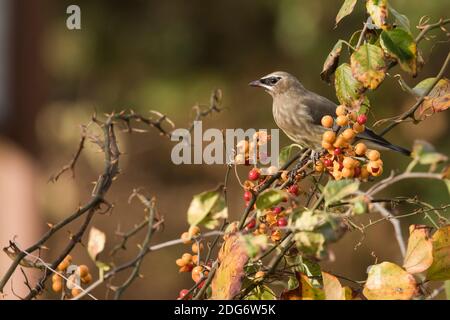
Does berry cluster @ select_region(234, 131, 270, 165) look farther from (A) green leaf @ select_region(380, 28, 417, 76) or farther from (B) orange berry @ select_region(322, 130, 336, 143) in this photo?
(A) green leaf @ select_region(380, 28, 417, 76)

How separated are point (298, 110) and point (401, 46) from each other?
1756mm

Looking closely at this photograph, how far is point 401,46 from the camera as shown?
1.31 metres

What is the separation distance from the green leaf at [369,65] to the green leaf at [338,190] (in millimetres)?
291

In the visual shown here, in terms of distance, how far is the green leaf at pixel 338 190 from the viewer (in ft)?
3.47

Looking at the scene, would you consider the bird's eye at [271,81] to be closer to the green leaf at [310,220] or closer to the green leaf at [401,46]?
the green leaf at [401,46]

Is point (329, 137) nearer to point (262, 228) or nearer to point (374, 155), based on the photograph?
point (374, 155)

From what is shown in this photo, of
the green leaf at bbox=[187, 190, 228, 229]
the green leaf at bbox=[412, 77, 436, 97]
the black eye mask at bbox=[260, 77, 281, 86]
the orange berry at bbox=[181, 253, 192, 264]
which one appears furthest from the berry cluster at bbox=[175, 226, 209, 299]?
the black eye mask at bbox=[260, 77, 281, 86]

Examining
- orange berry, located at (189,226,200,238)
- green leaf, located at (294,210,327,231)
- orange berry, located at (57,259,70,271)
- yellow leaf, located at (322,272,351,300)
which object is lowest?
yellow leaf, located at (322,272,351,300)

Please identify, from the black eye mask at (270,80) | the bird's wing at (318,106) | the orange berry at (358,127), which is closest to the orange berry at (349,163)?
the orange berry at (358,127)

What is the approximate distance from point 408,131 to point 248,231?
19.4ft

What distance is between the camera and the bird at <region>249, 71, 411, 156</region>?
2.83m

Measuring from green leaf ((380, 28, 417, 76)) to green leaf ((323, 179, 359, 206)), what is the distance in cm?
31

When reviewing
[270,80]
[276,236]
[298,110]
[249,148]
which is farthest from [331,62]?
[270,80]

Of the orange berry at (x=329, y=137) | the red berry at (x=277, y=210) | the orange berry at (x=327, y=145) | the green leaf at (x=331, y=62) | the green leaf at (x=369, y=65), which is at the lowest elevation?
the red berry at (x=277, y=210)
